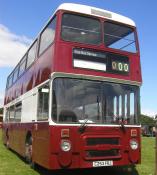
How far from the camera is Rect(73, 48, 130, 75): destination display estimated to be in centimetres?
1142

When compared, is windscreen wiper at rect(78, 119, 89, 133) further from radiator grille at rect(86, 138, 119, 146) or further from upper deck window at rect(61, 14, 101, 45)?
upper deck window at rect(61, 14, 101, 45)

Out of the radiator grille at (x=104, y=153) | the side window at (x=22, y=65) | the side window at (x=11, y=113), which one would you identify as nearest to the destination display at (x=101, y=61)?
the radiator grille at (x=104, y=153)

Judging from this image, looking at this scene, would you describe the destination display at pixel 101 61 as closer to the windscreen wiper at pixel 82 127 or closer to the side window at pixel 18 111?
the windscreen wiper at pixel 82 127

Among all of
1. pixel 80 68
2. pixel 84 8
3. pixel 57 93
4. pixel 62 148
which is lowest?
pixel 62 148

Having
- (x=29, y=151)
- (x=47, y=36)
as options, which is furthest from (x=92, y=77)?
(x=29, y=151)

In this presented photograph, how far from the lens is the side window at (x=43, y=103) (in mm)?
11291

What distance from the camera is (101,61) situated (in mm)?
11727

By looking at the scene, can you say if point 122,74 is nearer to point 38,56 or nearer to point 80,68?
point 80,68

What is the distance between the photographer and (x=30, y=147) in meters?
14.2

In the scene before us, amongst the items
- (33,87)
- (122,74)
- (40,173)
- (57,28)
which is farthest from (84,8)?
(40,173)

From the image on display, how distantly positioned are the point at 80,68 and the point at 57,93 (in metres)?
0.97

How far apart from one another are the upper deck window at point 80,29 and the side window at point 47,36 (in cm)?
41

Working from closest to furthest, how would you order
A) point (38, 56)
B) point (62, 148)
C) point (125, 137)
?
point (62, 148) < point (125, 137) < point (38, 56)

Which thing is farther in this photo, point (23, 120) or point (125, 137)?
point (23, 120)
